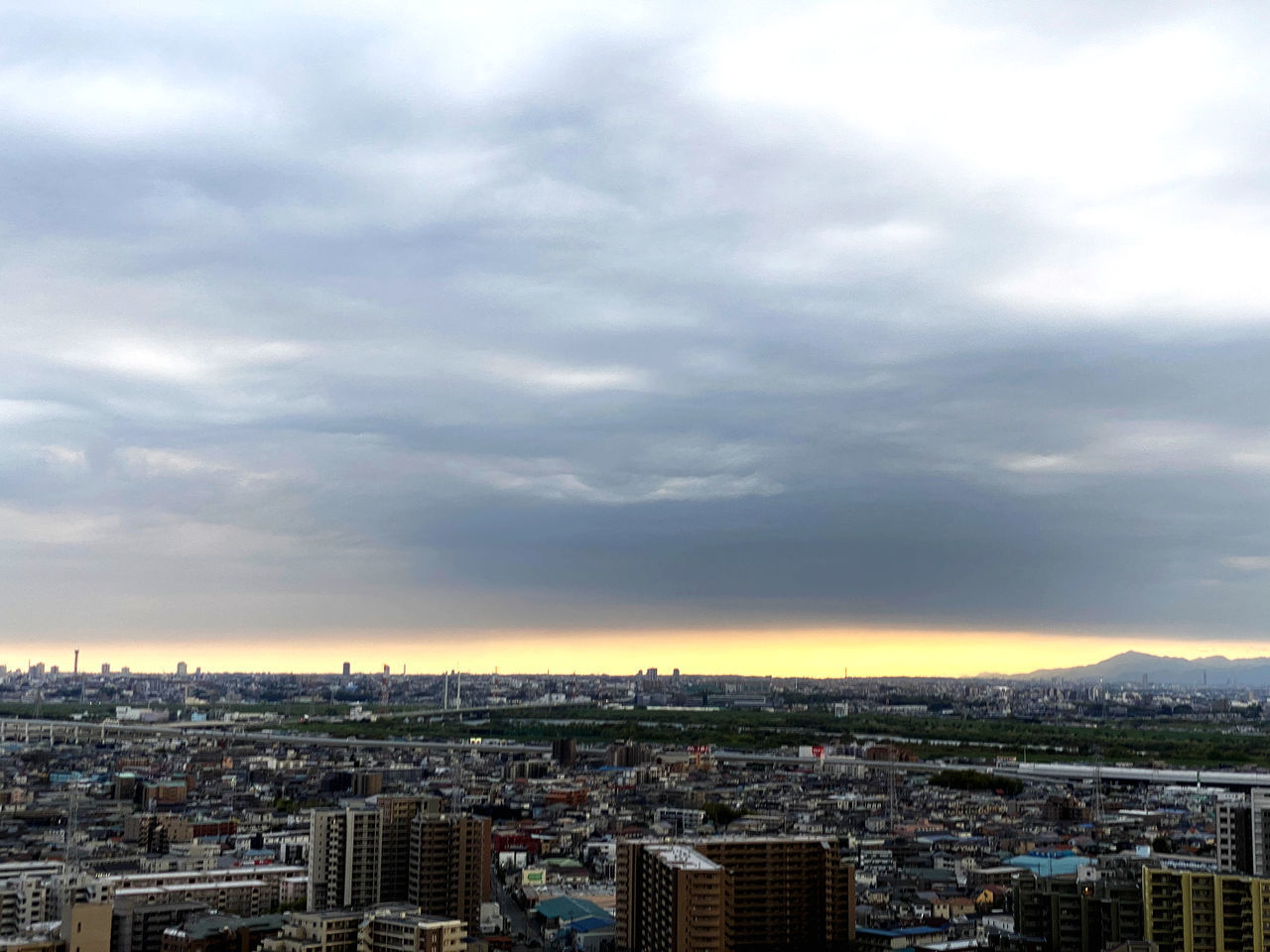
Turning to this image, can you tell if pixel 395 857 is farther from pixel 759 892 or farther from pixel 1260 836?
pixel 1260 836

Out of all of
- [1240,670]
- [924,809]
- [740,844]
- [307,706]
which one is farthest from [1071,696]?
[1240,670]

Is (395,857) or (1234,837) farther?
(1234,837)

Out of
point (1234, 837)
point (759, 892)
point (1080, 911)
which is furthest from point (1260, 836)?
point (759, 892)

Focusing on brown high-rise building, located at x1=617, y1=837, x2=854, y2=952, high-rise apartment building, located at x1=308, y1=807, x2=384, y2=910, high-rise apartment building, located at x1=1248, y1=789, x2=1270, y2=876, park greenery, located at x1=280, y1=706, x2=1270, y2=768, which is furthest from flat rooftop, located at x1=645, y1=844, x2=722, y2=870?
park greenery, located at x1=280, y1=706, x2=1270, y2=768

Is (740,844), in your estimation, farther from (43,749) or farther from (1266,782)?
(43,749)

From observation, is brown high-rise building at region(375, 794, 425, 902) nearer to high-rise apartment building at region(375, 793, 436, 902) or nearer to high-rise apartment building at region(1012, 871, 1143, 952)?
high-rise apartment building at region(375, 793, 436, 902)

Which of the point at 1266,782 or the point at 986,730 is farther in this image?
the point at 986,730
